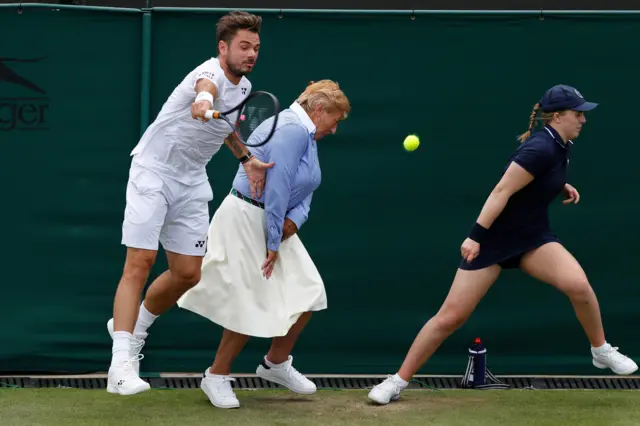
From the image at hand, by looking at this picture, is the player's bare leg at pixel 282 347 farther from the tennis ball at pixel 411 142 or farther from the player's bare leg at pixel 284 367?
the tennis ball at pixel 411 142

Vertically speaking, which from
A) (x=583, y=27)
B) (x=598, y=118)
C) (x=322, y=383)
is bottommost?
(x=322, y=383)

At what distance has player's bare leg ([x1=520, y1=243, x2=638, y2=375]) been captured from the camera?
21.1 ft

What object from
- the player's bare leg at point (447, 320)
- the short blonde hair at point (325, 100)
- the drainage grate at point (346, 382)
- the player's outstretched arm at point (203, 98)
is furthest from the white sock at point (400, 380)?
the player's outstretched arm at point (203, 98)

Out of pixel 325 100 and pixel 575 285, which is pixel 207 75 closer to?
pixel 325 100

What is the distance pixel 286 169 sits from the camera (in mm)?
6258

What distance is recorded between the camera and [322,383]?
7480 mm

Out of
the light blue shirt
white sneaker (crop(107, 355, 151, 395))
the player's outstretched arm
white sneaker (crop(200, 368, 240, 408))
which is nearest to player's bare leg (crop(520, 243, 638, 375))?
the light blue shirt

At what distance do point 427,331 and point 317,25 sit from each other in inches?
74.2

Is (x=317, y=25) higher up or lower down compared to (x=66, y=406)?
higher up

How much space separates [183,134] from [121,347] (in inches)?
41.1

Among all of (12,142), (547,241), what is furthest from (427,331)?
(12,142)

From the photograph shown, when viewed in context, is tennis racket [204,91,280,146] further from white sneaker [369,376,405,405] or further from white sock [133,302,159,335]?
white sneaker [369,376,405,405]

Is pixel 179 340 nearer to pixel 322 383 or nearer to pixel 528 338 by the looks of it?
pixel 322 383

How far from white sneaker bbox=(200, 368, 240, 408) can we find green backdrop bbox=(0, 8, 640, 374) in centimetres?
93
